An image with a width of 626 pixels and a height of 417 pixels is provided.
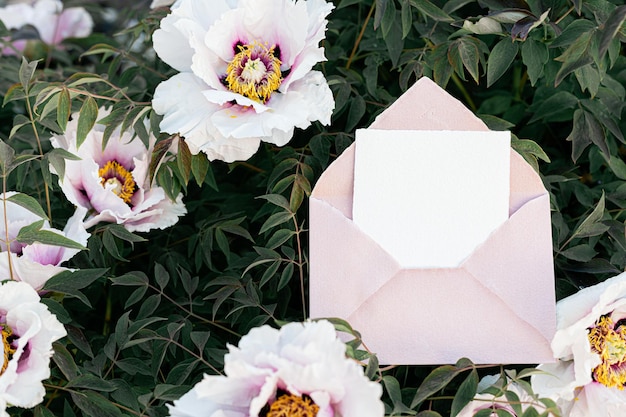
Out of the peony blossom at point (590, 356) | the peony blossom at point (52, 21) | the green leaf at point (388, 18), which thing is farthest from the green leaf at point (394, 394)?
the peony blossom at point (52, 21)

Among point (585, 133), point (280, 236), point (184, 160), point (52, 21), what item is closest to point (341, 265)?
point (280, 236)

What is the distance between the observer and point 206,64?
2.04 ft

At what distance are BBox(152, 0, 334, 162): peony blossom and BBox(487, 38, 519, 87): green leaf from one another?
0.46 ft

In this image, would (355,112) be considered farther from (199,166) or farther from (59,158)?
(59,158)

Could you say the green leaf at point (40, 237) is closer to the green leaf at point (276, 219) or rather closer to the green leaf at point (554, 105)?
the green leaf at point (276, 219)

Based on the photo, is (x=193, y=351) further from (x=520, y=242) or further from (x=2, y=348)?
(x=520, y=242)

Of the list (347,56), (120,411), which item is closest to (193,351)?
(120,411)

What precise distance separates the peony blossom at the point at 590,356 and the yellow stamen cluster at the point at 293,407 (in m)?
0.18

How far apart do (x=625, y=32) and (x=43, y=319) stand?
49cm

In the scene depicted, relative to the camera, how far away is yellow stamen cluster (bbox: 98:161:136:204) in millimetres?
710

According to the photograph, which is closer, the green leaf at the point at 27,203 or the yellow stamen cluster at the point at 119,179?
the green leaf at the point at 27,203

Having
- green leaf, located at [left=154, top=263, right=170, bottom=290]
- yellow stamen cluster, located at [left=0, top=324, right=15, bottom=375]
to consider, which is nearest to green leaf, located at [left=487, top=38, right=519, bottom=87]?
green leaf, located at [left=154, top=263, right=170, bottom=290]

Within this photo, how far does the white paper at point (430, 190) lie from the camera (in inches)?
23.0

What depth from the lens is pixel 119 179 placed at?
2.37 feet
